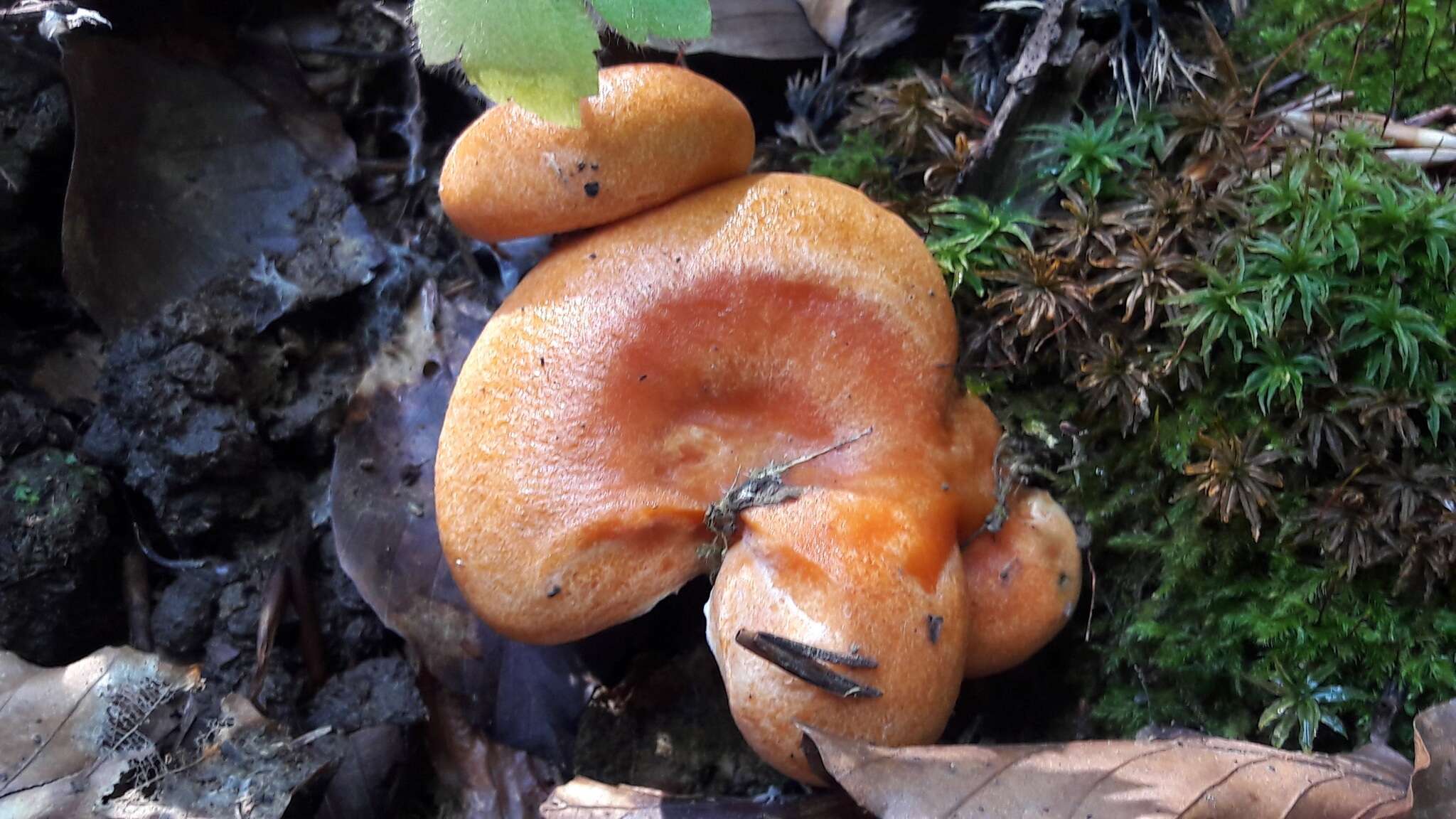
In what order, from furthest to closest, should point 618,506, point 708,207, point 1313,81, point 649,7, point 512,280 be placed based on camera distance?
point 512,280 < point 1313,81 < point 708,207 < point 618,506 < point 649,7

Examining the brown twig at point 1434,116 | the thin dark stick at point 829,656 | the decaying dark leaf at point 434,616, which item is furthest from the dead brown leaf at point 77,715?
the brown twig at point 1434,116

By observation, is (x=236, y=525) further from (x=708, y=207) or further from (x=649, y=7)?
(x=649, y=7)

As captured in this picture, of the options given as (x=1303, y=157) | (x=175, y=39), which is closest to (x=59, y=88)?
(x=175, y=39)

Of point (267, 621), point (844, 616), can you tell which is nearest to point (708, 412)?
point (844, 616)

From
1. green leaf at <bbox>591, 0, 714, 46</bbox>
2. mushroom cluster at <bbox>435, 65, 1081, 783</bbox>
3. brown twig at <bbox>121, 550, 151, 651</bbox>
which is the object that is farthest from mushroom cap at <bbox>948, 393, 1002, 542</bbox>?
brown twig at <bbox>121, 550, 151, 651</bbox>

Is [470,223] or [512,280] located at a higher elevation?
[470,223]

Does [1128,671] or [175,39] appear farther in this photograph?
[175,39]

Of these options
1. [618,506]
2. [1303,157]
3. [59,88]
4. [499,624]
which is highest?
[59,88]
